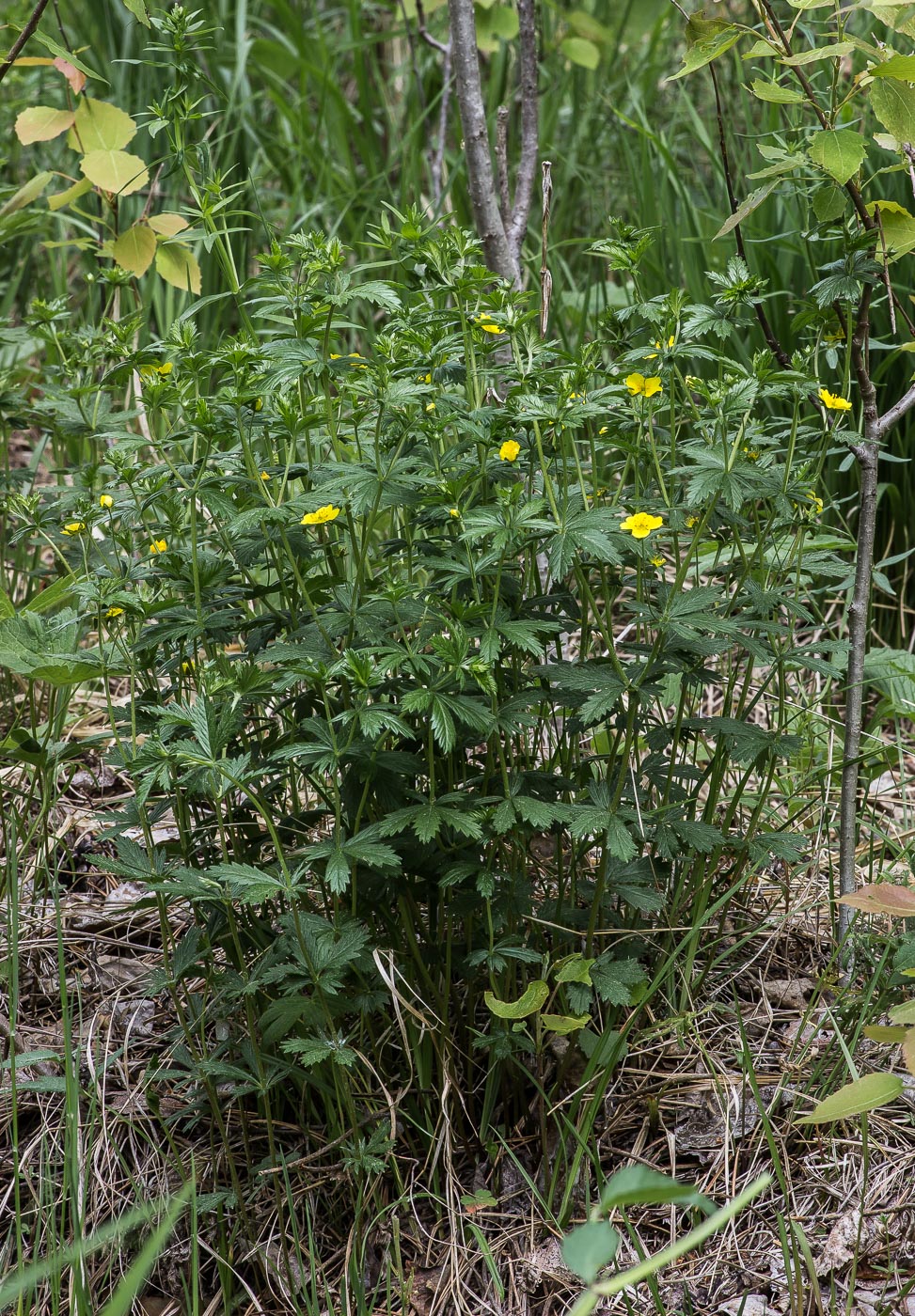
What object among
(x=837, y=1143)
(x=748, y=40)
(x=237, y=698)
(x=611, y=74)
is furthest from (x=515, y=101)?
(x=837, y=1143)

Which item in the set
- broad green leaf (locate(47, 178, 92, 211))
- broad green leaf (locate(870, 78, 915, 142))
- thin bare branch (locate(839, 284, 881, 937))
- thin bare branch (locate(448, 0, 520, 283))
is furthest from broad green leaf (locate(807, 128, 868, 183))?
broad green leaf (locate(47, 178, 92, 211))

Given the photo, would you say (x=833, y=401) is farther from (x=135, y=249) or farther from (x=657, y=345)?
(x=135, y=249)

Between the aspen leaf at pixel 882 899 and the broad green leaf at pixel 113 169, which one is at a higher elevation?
the broad green leaf at pixel 113 169

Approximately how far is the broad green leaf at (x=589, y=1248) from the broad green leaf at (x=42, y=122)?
1.84 m

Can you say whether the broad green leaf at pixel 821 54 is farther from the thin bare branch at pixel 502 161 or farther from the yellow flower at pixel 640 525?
the thin bare branch at pixel 502 161

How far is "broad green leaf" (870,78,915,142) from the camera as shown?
1314mm

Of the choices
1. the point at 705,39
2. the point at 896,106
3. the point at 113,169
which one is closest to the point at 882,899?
the point at 896,106

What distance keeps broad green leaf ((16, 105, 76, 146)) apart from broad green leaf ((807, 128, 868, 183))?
1.20 meters

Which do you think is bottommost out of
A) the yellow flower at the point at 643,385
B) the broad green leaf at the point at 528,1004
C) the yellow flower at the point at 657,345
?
the broad green leaf at the point at 528,1004

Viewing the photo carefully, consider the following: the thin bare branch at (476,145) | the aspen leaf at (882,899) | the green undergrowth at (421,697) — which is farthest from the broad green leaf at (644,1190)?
the thin bare branch at (476,145)

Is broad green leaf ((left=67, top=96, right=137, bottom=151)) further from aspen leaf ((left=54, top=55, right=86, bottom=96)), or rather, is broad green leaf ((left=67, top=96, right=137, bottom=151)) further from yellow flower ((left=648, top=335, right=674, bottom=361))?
yellow flower ((left=648, top=335, right=674, bottom=361))

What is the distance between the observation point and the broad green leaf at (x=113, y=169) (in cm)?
183

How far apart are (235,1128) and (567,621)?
0.84 metres

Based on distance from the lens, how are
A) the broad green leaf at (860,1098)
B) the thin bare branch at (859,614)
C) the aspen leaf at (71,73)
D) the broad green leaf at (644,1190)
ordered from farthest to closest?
the aspen leaf at (71,73)
the thin bare branch at (859,614)
the broad green leaf at (860,1098)
the broad green leaf at (644,1190)
